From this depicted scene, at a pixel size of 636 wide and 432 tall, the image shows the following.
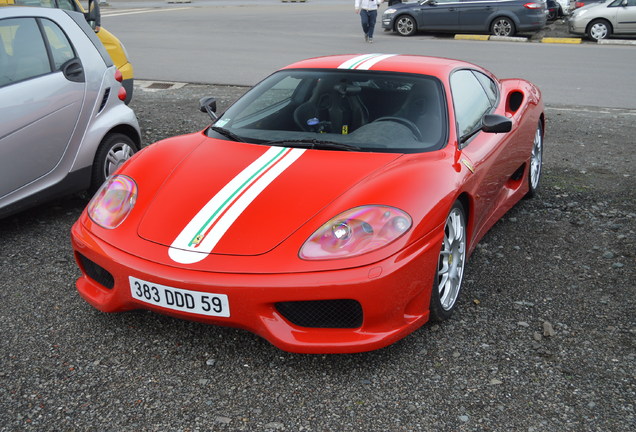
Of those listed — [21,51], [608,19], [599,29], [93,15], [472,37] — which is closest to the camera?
[21,51]

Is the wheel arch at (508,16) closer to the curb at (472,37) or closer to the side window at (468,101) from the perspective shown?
the curb at (472,37)

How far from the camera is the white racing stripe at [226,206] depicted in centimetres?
306

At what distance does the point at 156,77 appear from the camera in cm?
1120

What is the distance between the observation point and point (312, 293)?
9.43 ft

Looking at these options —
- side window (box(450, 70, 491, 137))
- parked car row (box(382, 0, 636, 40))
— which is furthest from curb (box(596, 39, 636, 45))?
side window (box(450, 70, 491, 137))

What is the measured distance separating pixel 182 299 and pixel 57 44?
2.97m

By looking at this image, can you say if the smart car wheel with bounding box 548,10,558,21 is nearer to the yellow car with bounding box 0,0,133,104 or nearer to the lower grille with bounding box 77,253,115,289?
the yellow car with bounding box 0,0,133,104

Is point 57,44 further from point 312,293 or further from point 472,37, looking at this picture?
point 472,37

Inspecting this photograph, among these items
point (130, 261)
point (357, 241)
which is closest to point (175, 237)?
point (130, 261)

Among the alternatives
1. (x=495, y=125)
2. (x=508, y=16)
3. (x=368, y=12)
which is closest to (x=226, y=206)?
(x=495, y=125)

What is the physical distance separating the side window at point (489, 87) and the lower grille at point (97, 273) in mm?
2845

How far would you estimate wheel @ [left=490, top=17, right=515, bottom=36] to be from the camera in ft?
55.4

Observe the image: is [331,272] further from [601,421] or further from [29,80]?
[29,80]

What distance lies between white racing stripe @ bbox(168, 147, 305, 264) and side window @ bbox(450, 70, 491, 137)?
1028 mm
